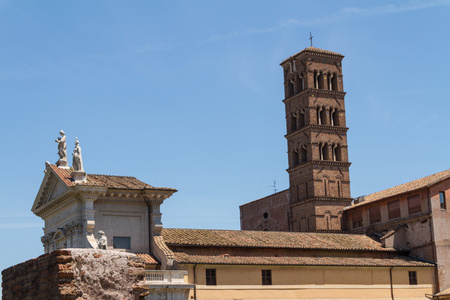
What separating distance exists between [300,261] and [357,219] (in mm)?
12912

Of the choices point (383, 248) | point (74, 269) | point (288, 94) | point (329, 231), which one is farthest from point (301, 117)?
point (74, 269)

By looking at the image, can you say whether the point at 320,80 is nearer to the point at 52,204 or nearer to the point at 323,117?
the point at 323,117

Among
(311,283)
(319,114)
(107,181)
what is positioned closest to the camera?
(107,181)

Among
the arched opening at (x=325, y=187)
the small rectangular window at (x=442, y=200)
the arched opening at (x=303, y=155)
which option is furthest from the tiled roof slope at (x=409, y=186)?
the arched opening at (x=303, y=155)

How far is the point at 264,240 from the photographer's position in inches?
1656

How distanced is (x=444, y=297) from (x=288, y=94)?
2214cm

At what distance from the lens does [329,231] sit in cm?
5228

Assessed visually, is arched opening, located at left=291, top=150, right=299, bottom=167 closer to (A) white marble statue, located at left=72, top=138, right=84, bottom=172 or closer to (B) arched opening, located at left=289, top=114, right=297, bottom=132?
(B) arched opening, located at left=289, top=114, right=297, bottom=132

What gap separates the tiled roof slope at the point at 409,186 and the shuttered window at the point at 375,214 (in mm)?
610

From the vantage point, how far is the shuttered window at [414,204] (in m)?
45.5

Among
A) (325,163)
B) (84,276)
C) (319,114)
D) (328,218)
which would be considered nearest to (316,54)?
(319,114)

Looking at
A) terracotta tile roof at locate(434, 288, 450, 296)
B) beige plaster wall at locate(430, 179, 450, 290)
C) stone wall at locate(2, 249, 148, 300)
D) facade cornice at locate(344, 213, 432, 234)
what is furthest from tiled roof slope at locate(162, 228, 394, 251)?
stone wall at locate(2, 249, 148, 300)

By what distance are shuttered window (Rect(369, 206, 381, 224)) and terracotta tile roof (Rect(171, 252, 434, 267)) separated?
14.9 feet

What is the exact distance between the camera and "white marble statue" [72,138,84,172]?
38.2 metres
